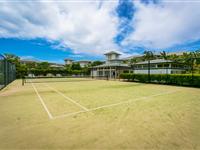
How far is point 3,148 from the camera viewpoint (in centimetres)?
294

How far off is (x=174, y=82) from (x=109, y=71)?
2140 centimetres

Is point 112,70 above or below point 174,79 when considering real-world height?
above

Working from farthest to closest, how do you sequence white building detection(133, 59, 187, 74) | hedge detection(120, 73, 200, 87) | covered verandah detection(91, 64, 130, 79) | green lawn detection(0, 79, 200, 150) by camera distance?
covered verandah detection(91, 64, 130, 79)
white building detection(133, 59, 187, 74)
hedge detection(120, 73, 200, 87)
green lawn detection(0, 79, 200, 150)

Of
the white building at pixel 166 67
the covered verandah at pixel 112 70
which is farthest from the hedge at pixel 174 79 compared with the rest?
the covered verandah at pixel 112 70

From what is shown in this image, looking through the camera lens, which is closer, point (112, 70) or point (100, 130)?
point (100, 130)

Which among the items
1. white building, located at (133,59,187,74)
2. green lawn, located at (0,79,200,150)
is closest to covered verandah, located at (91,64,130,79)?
white building, located at (133,59,187,74)

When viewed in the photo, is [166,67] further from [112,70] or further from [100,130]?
[100,130]

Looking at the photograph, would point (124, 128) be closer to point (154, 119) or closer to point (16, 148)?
point (154, 119)

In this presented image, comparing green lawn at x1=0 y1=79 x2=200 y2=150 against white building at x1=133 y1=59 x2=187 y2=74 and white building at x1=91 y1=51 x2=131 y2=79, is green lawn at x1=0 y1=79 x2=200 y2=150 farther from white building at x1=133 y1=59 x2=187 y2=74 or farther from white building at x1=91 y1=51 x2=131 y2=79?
white building at x1=91 y1=51 x2=131 y2=79

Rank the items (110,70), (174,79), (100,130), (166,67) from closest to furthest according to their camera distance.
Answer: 1. (100,130)
2. (174,79)
3. (166,67)
4. (110,70)

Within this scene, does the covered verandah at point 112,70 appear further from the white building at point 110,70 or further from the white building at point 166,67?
the white building at point 166,67

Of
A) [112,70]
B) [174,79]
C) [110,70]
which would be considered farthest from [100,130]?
[110,70]

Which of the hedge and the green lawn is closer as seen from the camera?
the green lawn

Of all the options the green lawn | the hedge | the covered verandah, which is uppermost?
the covered verandah
